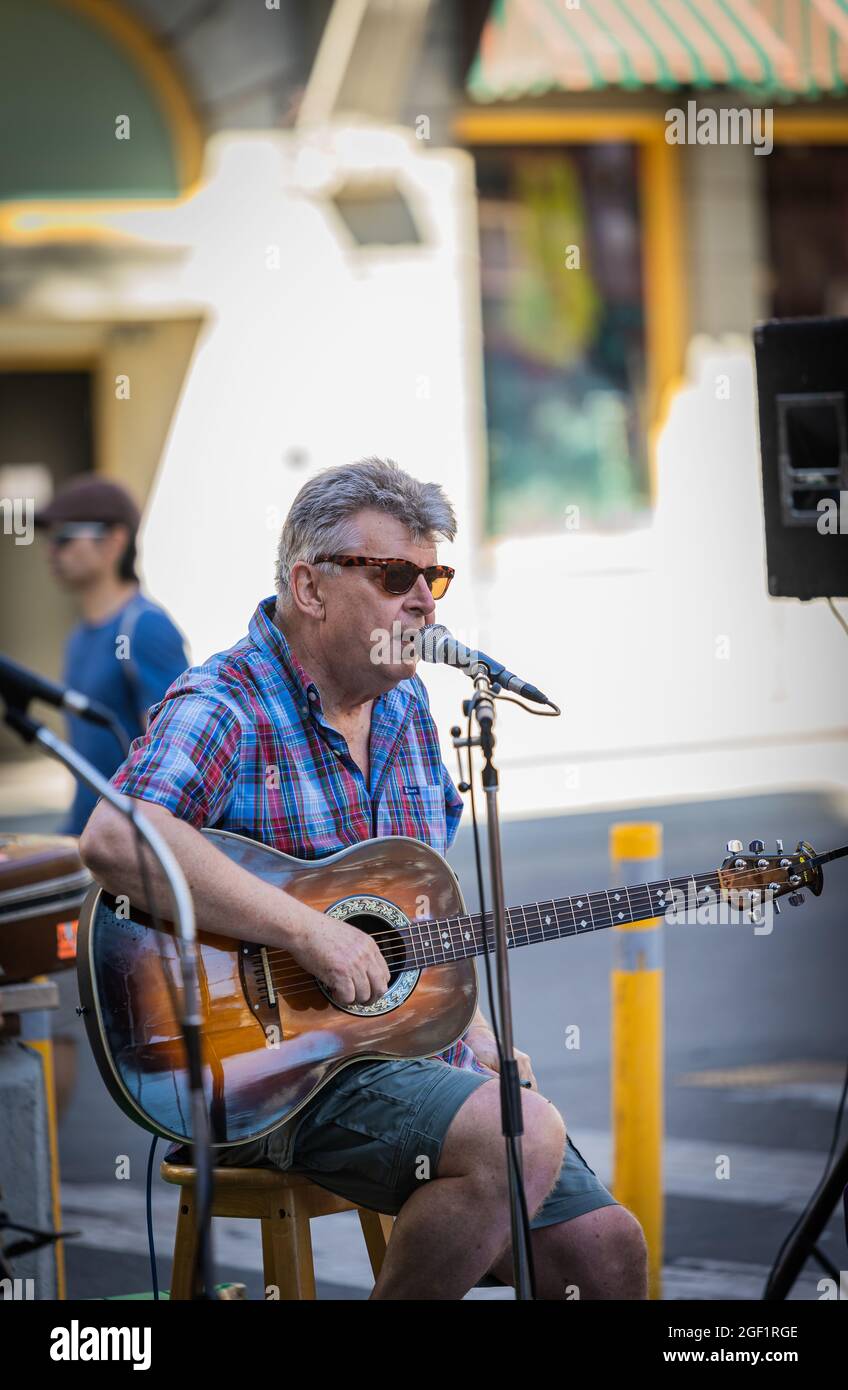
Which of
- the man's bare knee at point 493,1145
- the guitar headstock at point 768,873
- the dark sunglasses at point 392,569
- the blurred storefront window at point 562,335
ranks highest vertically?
the blurred storefront window at point 562,335

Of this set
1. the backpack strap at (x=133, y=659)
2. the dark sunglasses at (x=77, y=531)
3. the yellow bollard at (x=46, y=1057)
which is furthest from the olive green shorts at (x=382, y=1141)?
the dark sunglasses at (x=77, y=531)

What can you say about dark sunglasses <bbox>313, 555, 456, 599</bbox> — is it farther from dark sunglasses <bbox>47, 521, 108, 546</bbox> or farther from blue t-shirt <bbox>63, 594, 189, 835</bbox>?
dark sunglasses <bbox>47, 521, 108, 546</bbox>

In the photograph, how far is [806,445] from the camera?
330 cm

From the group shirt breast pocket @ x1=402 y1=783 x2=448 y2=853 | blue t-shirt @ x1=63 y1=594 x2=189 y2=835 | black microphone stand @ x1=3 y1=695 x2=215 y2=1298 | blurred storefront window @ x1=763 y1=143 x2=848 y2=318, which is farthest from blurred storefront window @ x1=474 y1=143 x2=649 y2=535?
black microphone stand @ x1=3 y1=695 x2=215 y2=1298

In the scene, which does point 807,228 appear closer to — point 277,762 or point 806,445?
point 806,445

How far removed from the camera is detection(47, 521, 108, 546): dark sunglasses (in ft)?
18.0

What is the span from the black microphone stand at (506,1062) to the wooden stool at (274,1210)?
40 centimetres

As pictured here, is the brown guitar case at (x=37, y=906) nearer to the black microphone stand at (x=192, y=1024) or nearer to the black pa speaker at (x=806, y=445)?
the black microphone stand at (x=192, y=1024)

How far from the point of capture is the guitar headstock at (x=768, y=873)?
3029mm

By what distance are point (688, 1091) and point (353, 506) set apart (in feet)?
10.6

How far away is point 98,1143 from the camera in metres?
5.34

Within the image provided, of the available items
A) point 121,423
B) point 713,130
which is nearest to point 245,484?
point 121,423
